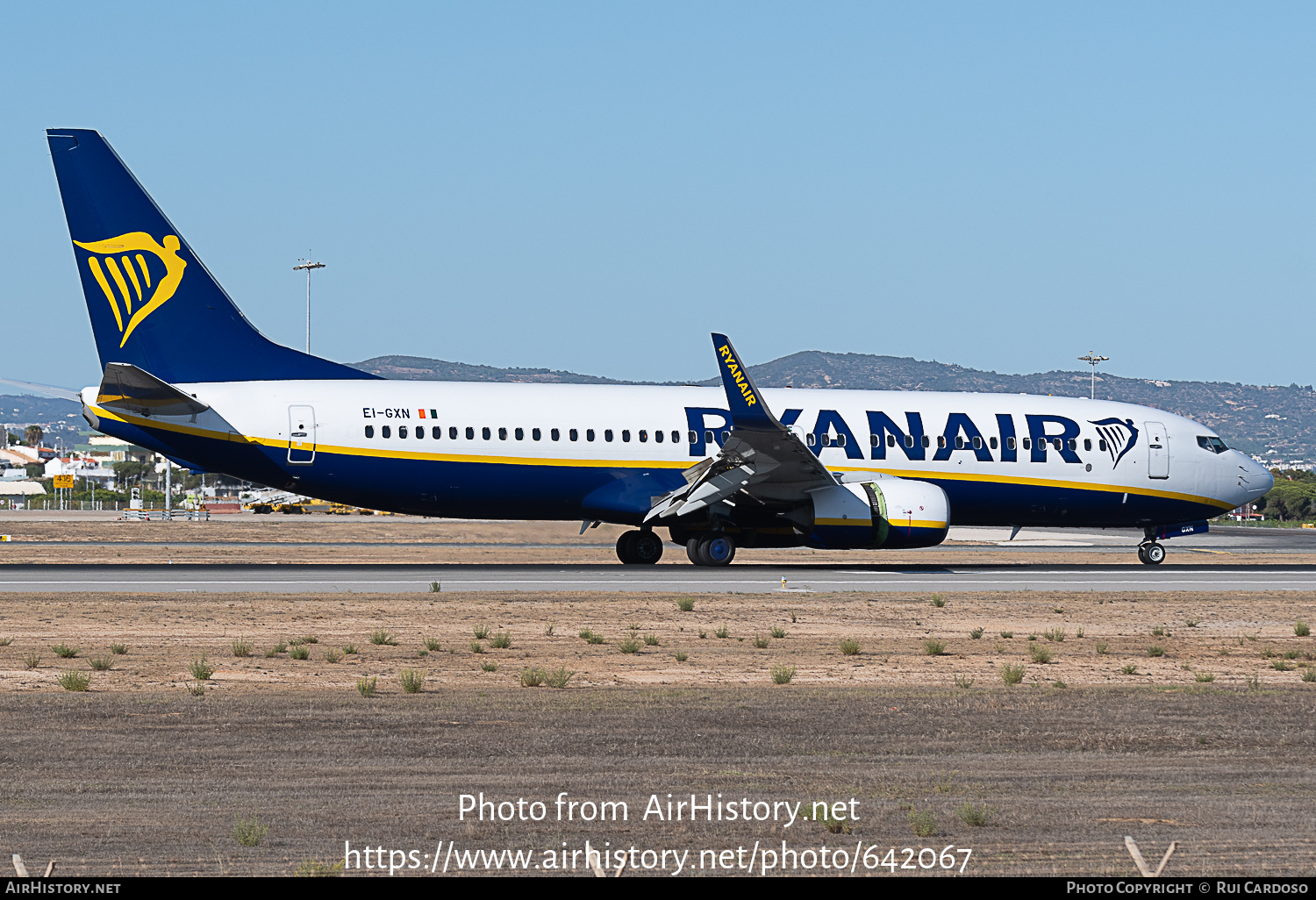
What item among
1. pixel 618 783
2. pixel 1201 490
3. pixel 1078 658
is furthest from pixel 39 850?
pixel 1201 490

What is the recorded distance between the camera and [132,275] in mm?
27438

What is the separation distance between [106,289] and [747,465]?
43.7ft

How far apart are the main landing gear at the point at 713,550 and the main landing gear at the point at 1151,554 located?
10714 mm

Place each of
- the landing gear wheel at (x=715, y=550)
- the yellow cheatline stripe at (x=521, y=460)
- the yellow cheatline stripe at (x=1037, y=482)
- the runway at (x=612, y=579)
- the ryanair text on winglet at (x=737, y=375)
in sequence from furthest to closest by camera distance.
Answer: the yellow cheatline stripe at (x=1037, y=482)
the landing gear wheel at (x=715, y=550)
the yellow cheatline stripe at (x=521, y=460)
the ryanair text on winglet at (x=737, y=375)
the runway at (x=612, y=579)

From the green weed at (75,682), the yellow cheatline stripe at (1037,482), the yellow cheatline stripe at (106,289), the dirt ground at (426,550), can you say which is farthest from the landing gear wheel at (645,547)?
the green weed at (75,682)

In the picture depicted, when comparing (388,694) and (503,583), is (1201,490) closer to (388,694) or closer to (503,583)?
(503,583)

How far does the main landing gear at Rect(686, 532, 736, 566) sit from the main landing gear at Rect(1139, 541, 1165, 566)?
10.7 metres

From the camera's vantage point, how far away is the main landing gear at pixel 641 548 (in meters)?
30.3

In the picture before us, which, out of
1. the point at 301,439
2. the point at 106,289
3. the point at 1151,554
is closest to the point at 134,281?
the point at 106,289

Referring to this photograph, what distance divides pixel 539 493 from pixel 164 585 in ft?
25.6

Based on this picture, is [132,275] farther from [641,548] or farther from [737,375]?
[737,375]

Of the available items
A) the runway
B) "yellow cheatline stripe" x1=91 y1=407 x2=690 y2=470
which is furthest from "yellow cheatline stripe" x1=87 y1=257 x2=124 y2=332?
the runway

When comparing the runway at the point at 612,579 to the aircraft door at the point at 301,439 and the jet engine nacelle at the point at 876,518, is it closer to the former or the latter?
the jet engine nacelle at the point at 876,518
